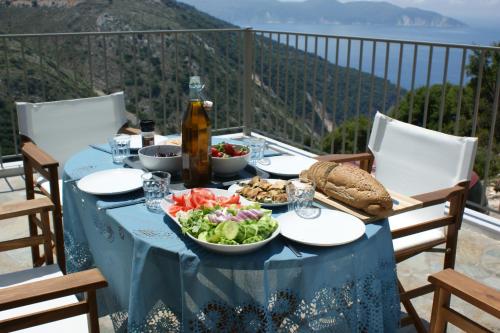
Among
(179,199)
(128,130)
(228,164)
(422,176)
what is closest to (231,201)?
(179,199)

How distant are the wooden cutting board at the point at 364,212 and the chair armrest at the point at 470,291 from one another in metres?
0.25

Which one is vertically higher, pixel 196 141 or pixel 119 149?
pixel 196 141

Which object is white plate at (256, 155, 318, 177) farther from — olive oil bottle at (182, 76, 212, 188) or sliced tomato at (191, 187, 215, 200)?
sliced tomato at (191, 187, 215, 200)

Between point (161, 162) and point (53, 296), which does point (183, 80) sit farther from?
point (53, 296)

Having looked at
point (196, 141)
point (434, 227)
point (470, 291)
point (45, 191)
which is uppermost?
point (196, 141)

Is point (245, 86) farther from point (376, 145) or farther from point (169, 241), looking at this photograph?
point (169, 241)

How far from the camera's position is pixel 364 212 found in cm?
160

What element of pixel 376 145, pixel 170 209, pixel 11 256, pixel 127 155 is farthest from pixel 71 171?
pixel 376 145

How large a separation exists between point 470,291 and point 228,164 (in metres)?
0.96

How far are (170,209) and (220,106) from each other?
182 inches

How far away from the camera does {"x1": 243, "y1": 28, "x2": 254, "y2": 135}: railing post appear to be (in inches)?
217

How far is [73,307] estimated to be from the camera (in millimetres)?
1447

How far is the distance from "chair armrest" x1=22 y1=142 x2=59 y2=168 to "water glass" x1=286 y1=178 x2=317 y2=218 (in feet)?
3.99

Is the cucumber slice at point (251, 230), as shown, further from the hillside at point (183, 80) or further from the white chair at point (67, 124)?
the hillside at point (183, 80)
